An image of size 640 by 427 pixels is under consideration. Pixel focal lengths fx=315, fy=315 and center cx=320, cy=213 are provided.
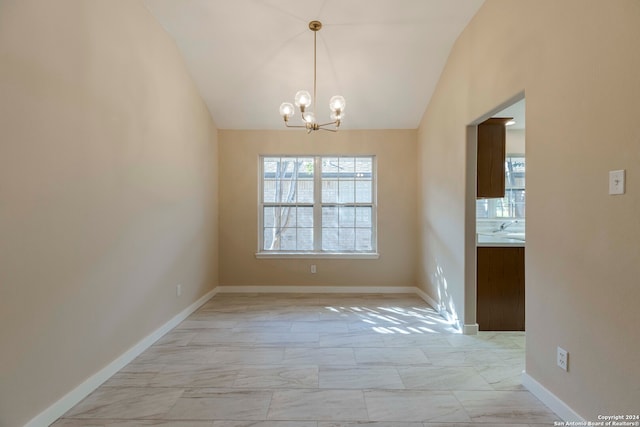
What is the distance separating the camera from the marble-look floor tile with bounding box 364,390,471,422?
6.10 feet

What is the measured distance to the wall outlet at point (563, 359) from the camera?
1805 millimetres

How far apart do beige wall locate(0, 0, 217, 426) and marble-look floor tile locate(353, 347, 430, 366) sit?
1.92 meters

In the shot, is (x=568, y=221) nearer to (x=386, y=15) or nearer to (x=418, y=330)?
(x=418, y=330)

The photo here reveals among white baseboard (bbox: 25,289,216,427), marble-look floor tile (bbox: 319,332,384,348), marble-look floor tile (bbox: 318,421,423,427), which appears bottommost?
marble-look floor tile (bbox: 319,332,384,348)

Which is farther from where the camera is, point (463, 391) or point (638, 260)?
point (463, 391)

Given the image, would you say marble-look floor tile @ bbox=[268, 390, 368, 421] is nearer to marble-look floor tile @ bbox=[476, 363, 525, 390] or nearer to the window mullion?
marble-look floor tile @ bbox=[476, 363, 525, 390]

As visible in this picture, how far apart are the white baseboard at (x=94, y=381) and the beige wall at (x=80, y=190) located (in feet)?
0.14

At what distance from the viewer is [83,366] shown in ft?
6.73

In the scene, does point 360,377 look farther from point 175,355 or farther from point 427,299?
point 427,299

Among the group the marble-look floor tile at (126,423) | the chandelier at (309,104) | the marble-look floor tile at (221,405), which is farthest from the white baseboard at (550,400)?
the chandelier at (309,104)

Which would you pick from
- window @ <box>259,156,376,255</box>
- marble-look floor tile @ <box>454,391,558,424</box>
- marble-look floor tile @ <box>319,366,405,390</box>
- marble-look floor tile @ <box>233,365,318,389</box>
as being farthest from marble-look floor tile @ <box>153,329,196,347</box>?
marble-look floor tile @ <box>454,391,558,424</box>

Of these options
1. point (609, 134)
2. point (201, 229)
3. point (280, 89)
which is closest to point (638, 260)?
point (609, 134)

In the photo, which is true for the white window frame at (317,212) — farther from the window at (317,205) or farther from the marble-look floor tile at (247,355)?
the marble-look floor tile at (247,355)

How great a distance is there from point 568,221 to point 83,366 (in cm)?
312
